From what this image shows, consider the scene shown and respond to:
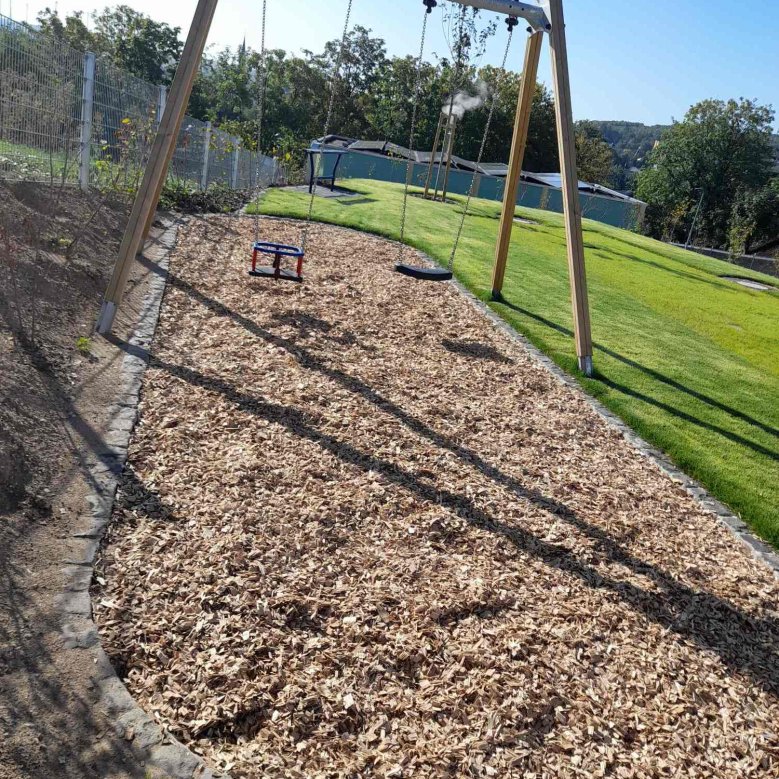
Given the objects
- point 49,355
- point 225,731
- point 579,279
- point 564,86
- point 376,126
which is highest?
point 376,126

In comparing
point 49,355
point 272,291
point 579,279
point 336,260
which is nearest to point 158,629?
point 49,355

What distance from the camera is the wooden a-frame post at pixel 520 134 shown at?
6.76 m

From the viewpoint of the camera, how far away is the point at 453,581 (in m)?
3.03

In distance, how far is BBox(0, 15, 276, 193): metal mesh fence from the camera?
260 inches

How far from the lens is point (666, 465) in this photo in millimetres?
4715

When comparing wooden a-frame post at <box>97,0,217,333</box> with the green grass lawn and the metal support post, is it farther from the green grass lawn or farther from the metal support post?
the metal support post

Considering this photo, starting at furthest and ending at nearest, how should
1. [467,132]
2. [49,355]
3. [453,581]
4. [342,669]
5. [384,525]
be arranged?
[467,132] → [49,355] → [384,525] → [453,581] → [342,669]

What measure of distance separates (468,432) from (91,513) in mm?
2489

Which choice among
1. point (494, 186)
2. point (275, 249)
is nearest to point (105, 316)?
point (275, 249)

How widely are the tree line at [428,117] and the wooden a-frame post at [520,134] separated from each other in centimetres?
4028

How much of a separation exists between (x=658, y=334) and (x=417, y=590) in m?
6.95

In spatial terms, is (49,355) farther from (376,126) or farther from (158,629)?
(376,126)

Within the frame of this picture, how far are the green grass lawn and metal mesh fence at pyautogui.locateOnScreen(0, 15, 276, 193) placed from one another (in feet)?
8.05

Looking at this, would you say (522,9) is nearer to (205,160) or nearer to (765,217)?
(205,160)
